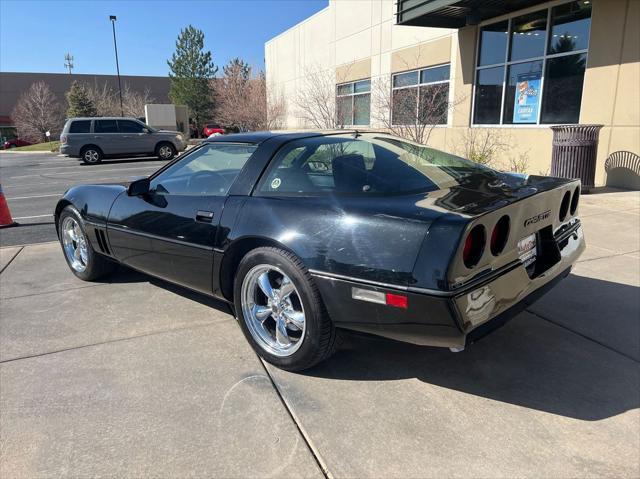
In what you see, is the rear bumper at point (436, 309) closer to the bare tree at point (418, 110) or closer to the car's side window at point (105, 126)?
the bare tree at point (418, 110)

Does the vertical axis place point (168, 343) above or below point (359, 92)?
below

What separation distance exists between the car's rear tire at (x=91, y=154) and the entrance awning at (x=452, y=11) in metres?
13.1

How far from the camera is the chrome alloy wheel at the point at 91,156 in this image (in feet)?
62.7

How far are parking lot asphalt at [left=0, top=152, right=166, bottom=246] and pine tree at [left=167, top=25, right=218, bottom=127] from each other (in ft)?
111

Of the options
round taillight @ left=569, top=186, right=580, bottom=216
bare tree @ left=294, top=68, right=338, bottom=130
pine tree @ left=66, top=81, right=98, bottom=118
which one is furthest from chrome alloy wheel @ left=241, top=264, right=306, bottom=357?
pine tree @ left=66, top=81, right=98, bottom=118

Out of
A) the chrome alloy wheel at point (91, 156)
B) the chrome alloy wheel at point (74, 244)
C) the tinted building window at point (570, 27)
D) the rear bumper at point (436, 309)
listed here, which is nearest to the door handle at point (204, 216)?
the rear bumper at point (436, 309)

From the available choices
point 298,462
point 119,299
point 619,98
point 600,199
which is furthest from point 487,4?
point 298,462

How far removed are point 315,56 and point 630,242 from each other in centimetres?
1817

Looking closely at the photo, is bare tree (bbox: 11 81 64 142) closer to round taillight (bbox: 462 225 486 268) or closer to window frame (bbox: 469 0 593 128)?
window frame (bbox: 469 0 593 128)

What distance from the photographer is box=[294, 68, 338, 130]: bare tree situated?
18.7m

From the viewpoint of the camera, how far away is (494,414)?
2.45 metres

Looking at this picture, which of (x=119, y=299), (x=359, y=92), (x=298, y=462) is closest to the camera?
(x=298, y=462)

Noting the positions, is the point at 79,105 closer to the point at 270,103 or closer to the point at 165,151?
the point at 270,103

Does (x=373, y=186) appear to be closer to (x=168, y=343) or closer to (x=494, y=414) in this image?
(x=494, y=414)
